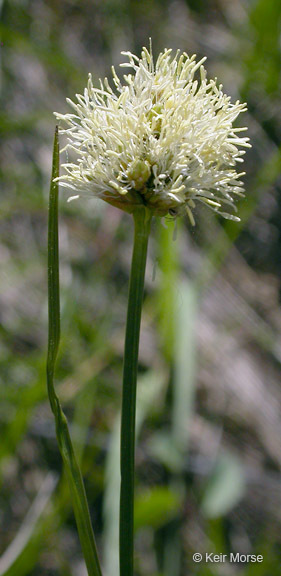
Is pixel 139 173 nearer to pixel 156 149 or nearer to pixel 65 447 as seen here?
pixel 156 149

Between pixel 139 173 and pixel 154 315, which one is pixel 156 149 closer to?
pixel 139 173

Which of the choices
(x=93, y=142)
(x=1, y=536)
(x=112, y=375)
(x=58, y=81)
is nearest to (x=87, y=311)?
(x=112, y=375)

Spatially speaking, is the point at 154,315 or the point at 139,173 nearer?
the point at 139,173

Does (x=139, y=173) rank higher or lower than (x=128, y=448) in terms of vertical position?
higher

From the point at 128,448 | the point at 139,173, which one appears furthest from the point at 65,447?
the point at 139,173

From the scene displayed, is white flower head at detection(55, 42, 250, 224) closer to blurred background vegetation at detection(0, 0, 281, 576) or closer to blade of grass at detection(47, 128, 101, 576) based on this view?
blade of grass at detection(47, 128, 101, 576)

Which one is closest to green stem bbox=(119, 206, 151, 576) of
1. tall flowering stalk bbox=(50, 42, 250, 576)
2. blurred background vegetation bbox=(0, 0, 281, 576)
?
tall flowering stalk bbox=(50, 42, 250, 576)
